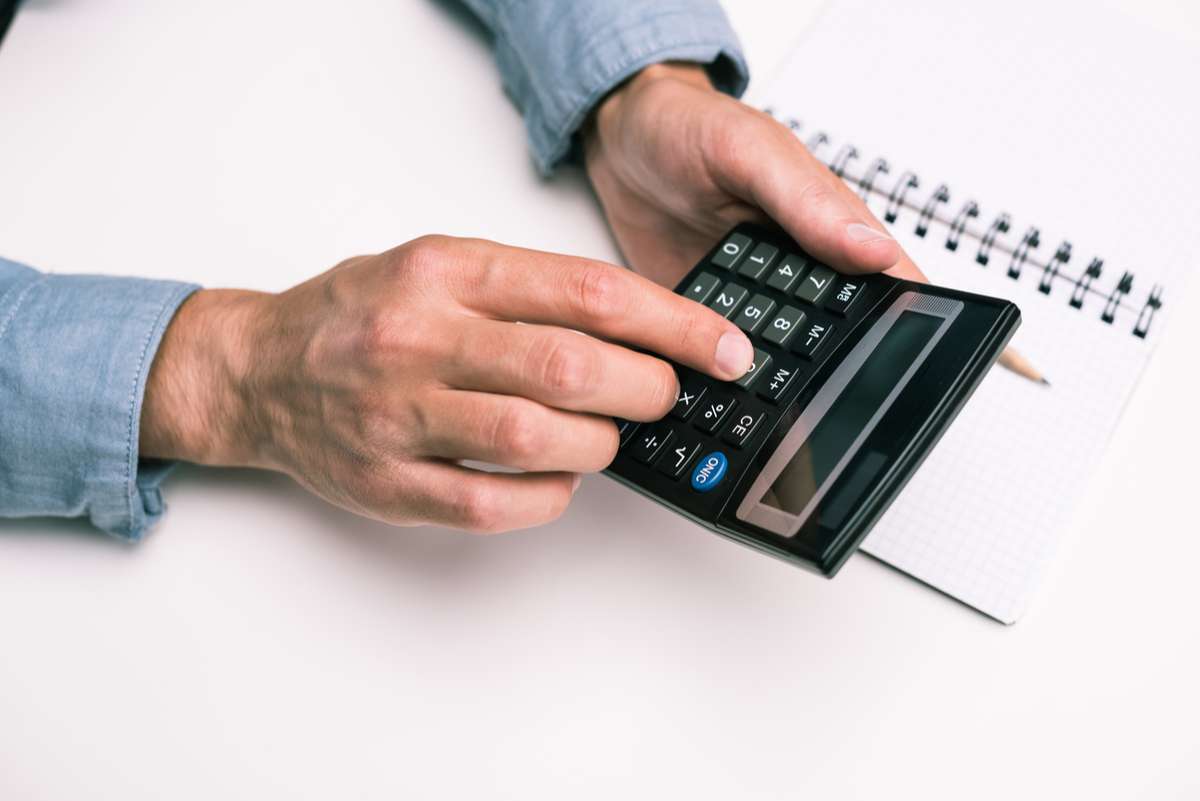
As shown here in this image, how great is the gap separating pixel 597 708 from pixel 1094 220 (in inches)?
18.0

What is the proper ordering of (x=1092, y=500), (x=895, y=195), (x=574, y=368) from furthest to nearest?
(x=895, y=195), (x=1092, y=500), (x=574, y=368)

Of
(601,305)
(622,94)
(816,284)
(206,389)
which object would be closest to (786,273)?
(816,284)

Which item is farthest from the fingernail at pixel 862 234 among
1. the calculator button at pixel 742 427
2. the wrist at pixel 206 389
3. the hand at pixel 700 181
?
the wrist at pixel 206 389

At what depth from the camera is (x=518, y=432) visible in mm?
475

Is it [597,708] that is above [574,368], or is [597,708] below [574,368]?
below

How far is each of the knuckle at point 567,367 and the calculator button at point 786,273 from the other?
0.44ft

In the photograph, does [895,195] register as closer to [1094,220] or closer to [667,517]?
[1094,220]

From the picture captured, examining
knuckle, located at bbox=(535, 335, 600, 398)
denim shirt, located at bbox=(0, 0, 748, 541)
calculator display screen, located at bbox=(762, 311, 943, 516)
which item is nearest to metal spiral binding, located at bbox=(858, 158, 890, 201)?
calculator display screen, located at bbox=(762, 311, 943, 516)

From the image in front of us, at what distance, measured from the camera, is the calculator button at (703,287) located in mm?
555

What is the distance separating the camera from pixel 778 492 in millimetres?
479

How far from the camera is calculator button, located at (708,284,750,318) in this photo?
1.79 feet

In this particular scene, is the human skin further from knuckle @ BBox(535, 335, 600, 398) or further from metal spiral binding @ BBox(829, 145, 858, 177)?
metal spiral binding @ BBox(829, 145, 858, 177)

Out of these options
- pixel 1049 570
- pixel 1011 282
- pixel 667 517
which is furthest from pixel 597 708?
pixel 1011 282

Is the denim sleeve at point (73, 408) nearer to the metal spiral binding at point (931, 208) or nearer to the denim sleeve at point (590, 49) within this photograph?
the denim sleeve at point (590, 49)
